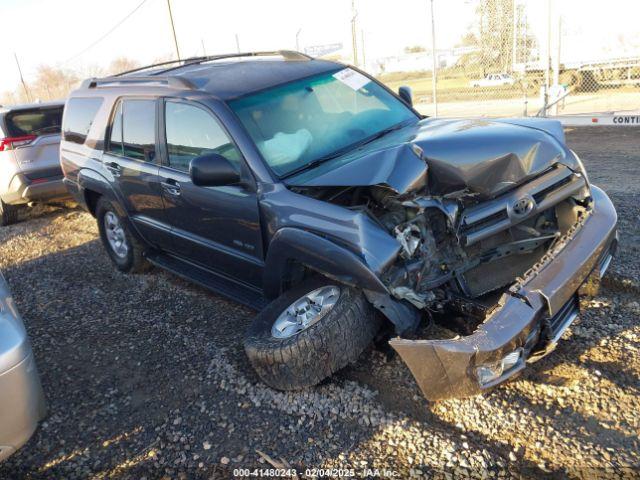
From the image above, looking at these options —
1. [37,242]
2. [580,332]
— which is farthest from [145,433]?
[37,242]

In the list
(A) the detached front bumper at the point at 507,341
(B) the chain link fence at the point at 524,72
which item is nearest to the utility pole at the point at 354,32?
(B) the chain link fence at the point at 524,72

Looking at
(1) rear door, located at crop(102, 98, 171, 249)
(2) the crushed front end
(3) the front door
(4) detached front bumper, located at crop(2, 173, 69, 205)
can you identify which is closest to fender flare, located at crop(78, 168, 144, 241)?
(1) rear door, located at crop(102, 98, 171, 249)

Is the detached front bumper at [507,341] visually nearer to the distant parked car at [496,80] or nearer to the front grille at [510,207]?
the front grille at [510,207]

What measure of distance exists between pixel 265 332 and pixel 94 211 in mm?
3510

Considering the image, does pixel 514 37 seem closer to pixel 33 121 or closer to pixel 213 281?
pixel 33 121

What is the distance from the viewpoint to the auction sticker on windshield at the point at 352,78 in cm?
439

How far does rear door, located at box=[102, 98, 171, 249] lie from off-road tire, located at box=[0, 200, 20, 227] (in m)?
4.38

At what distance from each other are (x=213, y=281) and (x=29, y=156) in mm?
5343

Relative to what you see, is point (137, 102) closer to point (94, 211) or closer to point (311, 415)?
point (94, 211)

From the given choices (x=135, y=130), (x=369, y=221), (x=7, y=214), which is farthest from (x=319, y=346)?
(x=7, y=214)

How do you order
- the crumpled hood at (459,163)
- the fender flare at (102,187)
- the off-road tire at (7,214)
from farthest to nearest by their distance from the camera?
the off-road tire at (7,214), the fender flare at (102,187), the crumpled hood at (459,163)

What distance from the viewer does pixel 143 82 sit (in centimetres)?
466

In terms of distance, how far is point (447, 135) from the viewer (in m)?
3.32

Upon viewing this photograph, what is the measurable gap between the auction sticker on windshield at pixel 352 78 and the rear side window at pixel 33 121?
5.79 meters
